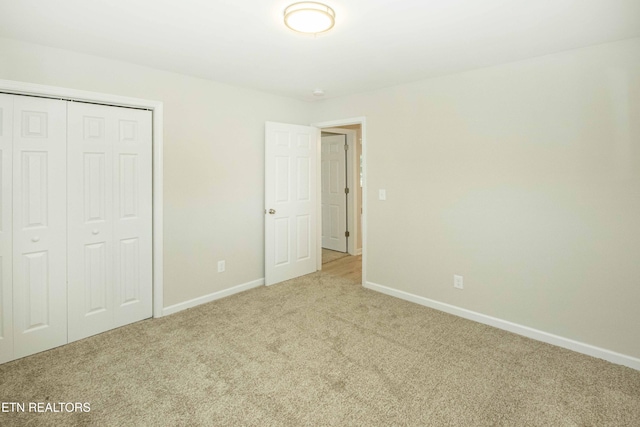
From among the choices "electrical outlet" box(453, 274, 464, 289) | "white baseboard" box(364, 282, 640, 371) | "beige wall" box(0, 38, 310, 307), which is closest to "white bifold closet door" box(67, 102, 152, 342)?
"beige wall" box(0, 38, 310, 307)

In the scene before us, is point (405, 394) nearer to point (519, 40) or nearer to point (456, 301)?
point (456, 301)

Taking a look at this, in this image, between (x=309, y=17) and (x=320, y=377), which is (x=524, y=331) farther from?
(x=309, y=17)

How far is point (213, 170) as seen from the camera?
3535 millimetres

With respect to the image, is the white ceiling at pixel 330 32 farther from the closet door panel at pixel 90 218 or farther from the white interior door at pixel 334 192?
the white interior door at pixel 334 192

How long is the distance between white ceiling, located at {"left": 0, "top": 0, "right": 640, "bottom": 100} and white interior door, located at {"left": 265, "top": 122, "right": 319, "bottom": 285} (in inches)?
43.4

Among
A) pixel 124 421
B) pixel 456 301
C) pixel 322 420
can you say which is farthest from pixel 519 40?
pixel 124 421

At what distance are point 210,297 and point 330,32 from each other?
280 centimetres

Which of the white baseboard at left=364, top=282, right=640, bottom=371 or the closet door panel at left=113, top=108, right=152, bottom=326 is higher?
the closet door panel at left=113, top=108, right=152, bottom=326

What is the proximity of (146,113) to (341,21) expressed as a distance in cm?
196

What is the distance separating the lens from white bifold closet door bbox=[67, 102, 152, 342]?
2697mm

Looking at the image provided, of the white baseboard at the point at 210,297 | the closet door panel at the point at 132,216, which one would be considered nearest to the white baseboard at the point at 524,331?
the white baseboard at the point at 210,297

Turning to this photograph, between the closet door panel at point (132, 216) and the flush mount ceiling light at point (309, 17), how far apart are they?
1746 millimetres

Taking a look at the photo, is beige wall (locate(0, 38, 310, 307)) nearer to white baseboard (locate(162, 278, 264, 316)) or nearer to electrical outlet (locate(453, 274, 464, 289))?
white baseboard (locate(162, 278, 264, 316))

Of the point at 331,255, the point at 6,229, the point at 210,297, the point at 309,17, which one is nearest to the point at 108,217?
the point at 6,229
